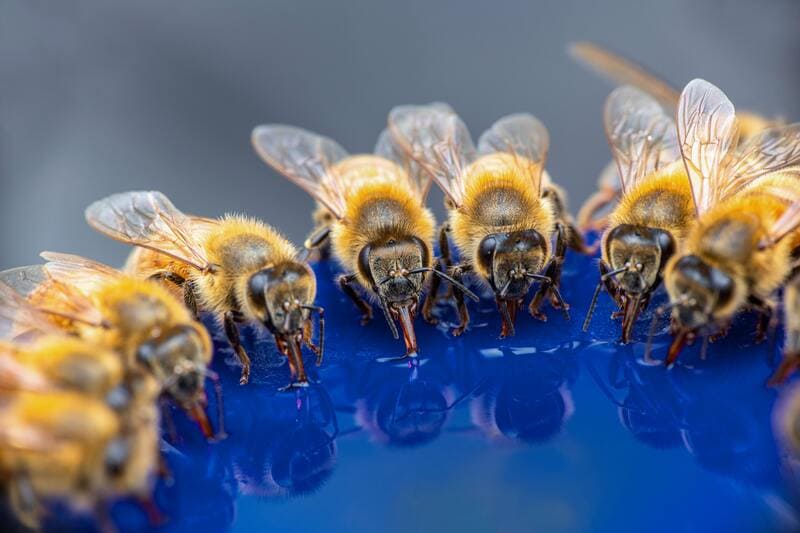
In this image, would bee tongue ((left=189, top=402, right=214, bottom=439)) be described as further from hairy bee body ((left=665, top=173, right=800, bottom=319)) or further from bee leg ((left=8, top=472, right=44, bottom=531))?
hairy bee body ((left=665, top=173, right=800, bottom=319))

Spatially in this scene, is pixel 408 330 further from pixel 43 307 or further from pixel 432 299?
pixel 43 307

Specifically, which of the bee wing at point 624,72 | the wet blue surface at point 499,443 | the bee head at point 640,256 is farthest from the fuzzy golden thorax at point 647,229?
the bee wing at point 624,72

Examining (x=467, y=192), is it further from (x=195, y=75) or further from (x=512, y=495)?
(x=195, y=75)

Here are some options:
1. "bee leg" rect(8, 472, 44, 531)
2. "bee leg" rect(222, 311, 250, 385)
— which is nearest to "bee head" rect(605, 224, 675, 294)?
"bee leg" rect(222, 311, 250, 385)

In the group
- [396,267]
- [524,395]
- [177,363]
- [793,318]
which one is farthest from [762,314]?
[177,363]

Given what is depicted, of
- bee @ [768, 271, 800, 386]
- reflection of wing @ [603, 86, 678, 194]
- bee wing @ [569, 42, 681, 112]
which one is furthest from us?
bee wing @ [569, 42, 681, 112]

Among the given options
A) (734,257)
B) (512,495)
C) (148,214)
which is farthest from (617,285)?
(148,214)
